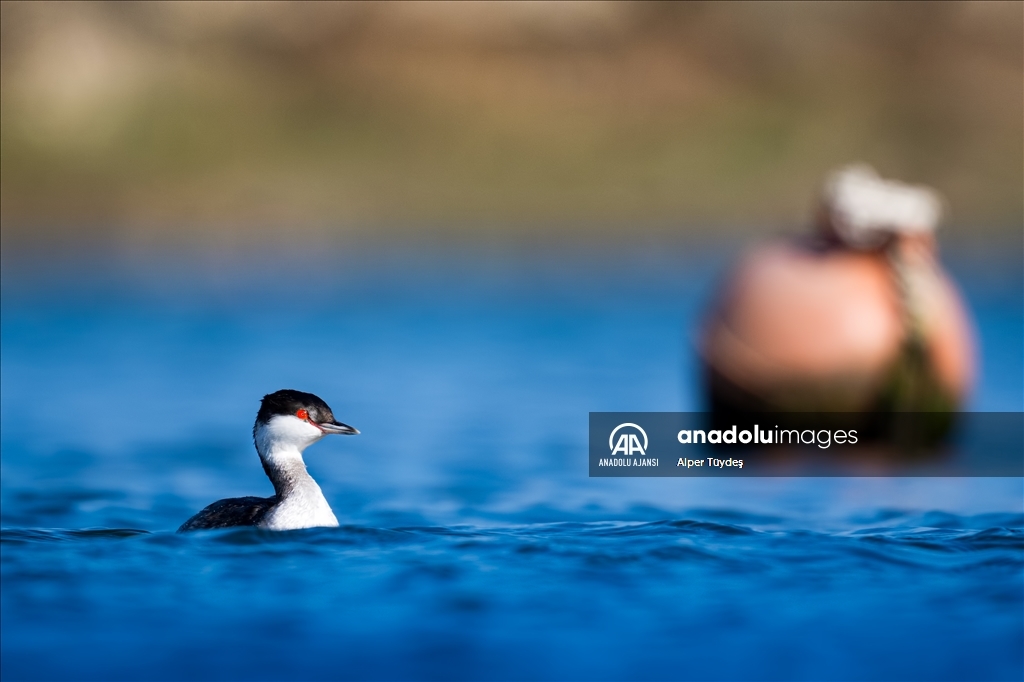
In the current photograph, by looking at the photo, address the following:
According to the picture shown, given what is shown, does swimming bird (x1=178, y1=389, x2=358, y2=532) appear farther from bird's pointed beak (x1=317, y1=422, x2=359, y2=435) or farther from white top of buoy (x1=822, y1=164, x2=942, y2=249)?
white top of buoy (x1=822, y1=164, x2=942, y2=249)

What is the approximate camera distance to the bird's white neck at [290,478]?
21.9ft

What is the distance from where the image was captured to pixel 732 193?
28.5m

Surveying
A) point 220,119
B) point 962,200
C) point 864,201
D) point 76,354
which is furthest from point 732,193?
point 864,201

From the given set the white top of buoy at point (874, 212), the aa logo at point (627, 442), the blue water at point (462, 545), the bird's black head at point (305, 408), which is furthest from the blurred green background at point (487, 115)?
the bird's black head at point (305, 408)

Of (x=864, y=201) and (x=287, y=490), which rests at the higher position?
(x=864, y=201)

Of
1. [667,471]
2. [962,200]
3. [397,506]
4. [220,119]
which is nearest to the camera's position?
[397,506]

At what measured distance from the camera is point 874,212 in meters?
8.84

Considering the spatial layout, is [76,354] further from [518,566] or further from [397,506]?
[518,566]

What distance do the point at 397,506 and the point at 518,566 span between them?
2.22 meters

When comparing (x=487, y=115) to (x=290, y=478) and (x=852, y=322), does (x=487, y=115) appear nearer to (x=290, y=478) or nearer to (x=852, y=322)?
(x=852, y=322)

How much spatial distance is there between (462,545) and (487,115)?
24.6 m

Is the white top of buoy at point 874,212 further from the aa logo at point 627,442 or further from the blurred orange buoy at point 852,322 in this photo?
the aa logo at point 627,442

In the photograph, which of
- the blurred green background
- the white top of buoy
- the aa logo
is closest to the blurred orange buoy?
the white top of buoy

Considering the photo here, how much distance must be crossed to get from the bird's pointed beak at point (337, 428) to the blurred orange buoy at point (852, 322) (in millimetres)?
3050
